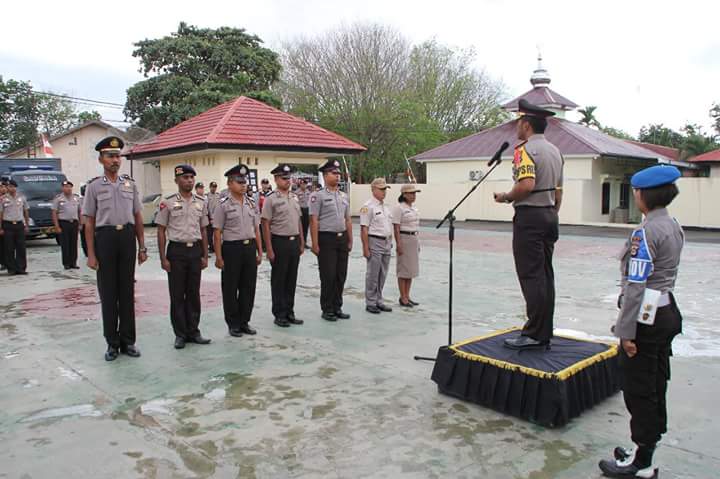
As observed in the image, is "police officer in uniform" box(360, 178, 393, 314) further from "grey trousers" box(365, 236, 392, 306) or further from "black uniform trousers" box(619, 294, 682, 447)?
"black uniform trousers" box(619, 294, 682, 447)

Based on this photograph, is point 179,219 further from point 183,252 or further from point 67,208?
point 67,208

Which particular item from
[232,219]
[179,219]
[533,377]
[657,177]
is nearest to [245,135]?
[232,219]

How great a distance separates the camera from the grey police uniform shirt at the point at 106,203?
213 inches

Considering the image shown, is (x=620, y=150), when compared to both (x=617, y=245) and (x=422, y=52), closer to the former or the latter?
(x=617, y=245)

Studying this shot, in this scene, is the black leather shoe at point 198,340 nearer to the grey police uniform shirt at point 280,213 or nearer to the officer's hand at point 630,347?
the grey police uniform shirt at point 280,213

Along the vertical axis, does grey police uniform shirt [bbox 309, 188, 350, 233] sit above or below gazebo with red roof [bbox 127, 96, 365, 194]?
below

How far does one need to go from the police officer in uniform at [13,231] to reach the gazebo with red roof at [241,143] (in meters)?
6.75

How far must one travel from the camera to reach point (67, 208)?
12008 mm

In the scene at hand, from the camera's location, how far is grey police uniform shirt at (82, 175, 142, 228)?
5414mm

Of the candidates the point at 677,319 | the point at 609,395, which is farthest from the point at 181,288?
the point at 677,319

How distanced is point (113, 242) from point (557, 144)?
21.9m

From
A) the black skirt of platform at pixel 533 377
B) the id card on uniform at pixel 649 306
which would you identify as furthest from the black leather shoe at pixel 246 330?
the id card on uniform at pixel 649 306

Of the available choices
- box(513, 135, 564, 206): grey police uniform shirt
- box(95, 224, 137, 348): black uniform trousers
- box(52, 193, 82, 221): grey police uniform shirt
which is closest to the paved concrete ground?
box(95, 224, 137, 348): black uniform trousers

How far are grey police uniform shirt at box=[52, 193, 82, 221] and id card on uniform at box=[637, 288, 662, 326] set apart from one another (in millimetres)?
11467
